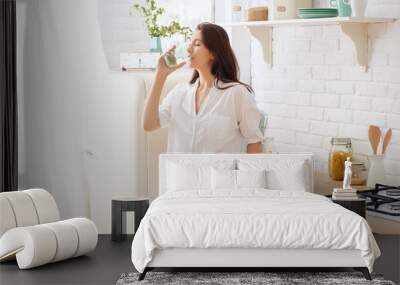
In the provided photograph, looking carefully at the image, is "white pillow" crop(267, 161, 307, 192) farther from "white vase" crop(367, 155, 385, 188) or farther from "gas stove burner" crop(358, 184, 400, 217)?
"white vase" crop(367, 155, 385, 188)

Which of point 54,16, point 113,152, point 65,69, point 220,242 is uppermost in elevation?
point 54,16

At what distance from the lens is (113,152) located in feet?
17.2

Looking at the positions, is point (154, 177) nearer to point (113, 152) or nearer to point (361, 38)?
point (113, 152)

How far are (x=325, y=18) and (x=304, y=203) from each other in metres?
1.33

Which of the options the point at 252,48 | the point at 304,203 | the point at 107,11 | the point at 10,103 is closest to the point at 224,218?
the point at 304,203

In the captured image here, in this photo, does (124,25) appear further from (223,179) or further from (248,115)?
(223,179)

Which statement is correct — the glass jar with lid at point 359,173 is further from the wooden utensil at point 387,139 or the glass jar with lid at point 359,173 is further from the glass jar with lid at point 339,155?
the wooden utensil at point 387,139

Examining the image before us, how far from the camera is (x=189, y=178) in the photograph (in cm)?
453

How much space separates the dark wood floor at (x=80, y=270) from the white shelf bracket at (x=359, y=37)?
70.1 inches

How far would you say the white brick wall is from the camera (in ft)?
16.2

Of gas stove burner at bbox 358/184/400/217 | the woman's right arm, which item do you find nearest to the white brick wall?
gas stove burner at bbox 358/184/400/217

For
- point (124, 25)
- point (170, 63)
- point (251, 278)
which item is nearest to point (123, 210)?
point (170, 63)

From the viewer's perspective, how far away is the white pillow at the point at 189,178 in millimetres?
4516

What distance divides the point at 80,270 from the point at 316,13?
2.05 m
